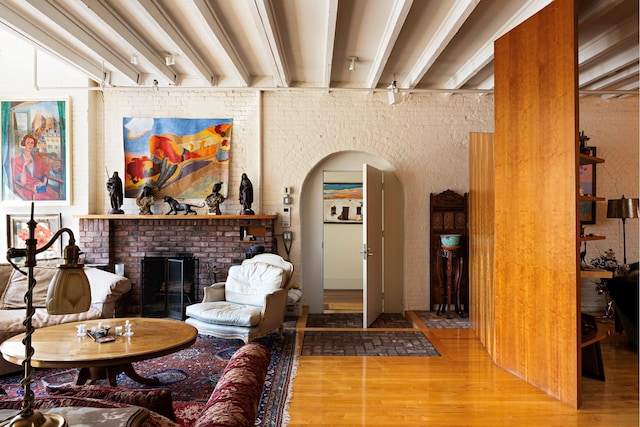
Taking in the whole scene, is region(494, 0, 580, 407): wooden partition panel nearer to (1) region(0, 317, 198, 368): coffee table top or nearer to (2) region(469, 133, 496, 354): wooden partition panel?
(2) region(469, 133, 496, 354): wooden partition panel

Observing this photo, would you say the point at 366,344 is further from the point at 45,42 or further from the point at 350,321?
the point at 45,42

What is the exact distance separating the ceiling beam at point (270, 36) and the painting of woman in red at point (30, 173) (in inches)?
139

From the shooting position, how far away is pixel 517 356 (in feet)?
12.6

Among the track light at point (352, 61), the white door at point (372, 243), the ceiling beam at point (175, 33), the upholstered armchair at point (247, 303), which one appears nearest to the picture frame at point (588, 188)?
the white door at point (372, 243)

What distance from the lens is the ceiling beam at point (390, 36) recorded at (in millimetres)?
3682

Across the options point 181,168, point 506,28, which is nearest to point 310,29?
point 506,28

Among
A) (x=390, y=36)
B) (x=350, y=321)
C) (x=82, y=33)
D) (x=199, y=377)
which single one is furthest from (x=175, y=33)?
(x=350, y=321)

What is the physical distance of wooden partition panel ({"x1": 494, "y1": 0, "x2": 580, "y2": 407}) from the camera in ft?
10.7

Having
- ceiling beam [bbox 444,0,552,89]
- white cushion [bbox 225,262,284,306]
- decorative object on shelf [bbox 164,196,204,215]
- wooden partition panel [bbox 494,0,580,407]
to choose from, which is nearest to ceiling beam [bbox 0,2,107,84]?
decorative object on shelf [bbox 164,196,204,215]

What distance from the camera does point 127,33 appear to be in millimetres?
4316

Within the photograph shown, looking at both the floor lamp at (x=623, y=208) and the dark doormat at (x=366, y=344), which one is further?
the floor lamp at (x=623, y=208)

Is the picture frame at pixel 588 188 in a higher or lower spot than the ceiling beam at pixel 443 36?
lower

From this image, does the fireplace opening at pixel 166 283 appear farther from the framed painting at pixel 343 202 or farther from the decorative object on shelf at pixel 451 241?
the decorative object on shelf at pixel 451 241

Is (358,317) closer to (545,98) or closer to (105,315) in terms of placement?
(105,315)
